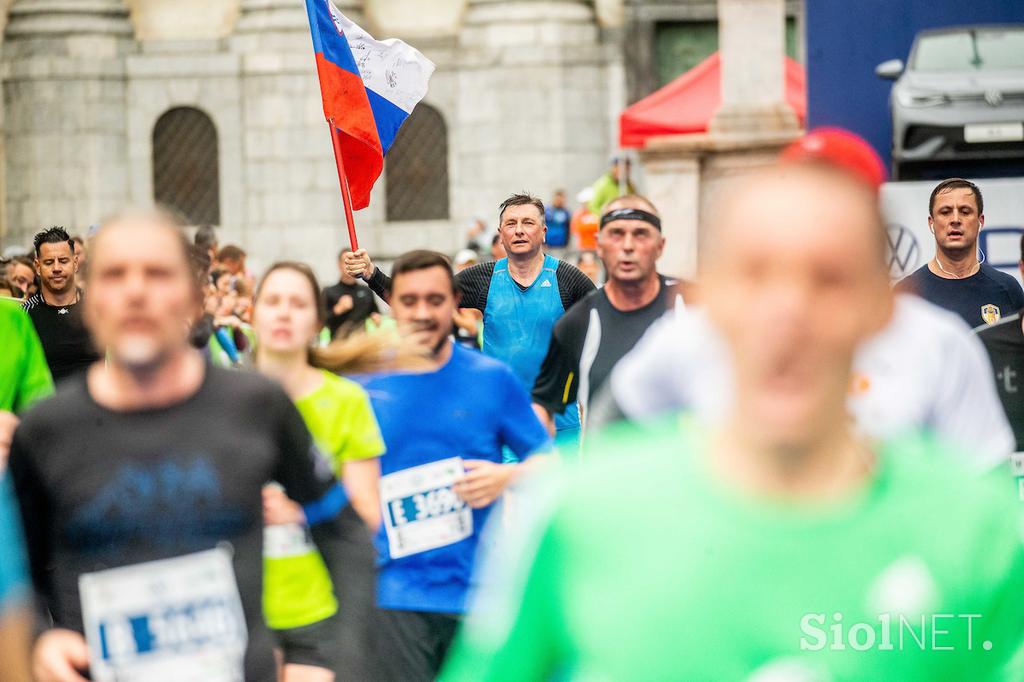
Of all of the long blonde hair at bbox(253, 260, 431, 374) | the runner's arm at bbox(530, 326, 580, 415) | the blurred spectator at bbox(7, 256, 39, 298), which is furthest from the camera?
the blurred spectator at bbox(7, 256, 39, 298)

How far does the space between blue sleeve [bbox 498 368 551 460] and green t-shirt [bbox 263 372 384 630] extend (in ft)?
2.10

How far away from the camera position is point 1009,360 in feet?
24.5

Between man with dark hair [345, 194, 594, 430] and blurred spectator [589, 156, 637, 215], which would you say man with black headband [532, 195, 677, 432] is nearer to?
man with dark hair [345, 194, 594, 430]

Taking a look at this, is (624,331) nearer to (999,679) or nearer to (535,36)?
(999,679)

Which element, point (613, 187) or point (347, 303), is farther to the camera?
point (613, 187)

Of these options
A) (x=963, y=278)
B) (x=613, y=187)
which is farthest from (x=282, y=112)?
(x=963, y=278)

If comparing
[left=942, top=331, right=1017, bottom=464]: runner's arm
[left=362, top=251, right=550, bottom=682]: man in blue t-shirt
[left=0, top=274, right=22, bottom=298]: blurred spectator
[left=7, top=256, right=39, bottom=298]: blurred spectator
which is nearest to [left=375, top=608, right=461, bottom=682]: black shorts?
[left=362, top=251, right=550, bottom=682]: man in blue t-shirt

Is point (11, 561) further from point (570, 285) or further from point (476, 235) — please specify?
point (476, 235)

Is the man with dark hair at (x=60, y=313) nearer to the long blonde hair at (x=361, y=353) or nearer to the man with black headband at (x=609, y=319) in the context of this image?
the man with black headband at (x=609, y=319)

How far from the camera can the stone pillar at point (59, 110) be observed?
28000 mm

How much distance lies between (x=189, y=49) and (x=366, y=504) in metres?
23.7

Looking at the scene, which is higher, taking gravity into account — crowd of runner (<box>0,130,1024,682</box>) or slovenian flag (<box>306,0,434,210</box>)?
slovenian flag (<box>306,0,434,210</box>)

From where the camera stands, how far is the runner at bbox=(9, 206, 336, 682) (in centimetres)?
383

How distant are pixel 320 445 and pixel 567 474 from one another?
267cm
